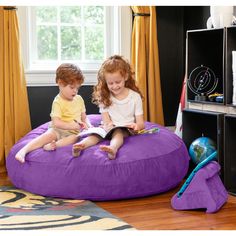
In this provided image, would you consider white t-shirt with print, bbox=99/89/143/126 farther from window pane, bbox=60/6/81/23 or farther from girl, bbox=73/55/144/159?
window pane, bbox=60/6/81/23

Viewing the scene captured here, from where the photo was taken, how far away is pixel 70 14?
470 centimetres

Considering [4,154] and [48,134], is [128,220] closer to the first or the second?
[48,134]

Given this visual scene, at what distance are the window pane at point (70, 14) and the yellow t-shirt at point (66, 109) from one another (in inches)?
52.0

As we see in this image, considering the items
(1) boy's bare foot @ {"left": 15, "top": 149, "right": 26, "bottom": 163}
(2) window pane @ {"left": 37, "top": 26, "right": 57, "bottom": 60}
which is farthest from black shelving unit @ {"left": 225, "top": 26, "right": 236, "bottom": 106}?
(2) window pane @ {"left": 37, "top": 26, "right": 57, "bottom": 60}

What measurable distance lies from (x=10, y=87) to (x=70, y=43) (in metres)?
0.84

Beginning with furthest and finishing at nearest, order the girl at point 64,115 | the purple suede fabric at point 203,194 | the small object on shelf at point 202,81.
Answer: the small object on shelf at point 202,81 → the girl at point 64,115 → the purple suede fabric at point 203,194

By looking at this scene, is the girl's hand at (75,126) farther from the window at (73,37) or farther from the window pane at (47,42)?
the window pane at (47,42)

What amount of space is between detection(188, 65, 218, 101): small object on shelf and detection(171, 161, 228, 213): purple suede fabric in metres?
0.98

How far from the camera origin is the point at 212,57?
401 cm

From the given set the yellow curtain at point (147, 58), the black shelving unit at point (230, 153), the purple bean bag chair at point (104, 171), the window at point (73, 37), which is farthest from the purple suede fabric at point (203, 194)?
the window at point (73, 37)

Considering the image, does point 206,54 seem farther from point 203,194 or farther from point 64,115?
point 203,194

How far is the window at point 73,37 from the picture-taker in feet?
14.9

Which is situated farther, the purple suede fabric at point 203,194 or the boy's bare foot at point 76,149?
the boy's bare foot at point 76,149
